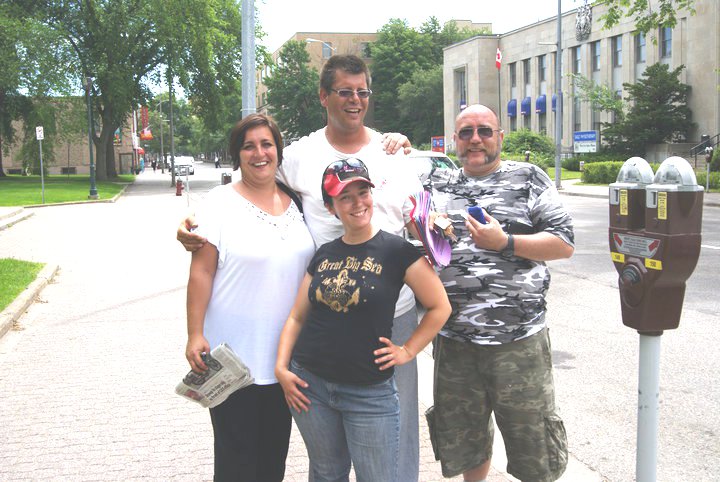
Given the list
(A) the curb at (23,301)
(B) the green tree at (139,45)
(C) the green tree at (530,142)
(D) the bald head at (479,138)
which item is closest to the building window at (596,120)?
(C) the green tree at (530,142)

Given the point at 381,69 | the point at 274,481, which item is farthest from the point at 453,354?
the point at 381,69

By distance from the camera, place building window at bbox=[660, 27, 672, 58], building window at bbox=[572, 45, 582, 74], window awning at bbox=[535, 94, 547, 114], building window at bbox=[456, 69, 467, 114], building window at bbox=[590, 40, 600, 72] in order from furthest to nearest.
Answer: building window at bbox=[456, 69, 467, 114] < window awning at bbox=[535, 94, 547, 114] < building window at bbox=[572, 45, 582, 74] < building window at bbox=[590, 40, 600, 72] < building window at bbox=[660, 27, 672, 58]

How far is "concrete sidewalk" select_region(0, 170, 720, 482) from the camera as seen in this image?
167 inches

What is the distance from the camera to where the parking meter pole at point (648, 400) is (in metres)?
2.80

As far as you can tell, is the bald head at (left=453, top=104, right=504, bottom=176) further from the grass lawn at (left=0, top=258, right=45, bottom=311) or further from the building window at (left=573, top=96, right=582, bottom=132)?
the building window at (left=573, top=96, right=582, bottom=132)

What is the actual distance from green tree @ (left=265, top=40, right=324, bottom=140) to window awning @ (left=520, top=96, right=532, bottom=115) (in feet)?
111

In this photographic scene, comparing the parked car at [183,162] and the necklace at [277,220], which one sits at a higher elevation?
the parked car at [183,162]

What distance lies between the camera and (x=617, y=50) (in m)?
50.4

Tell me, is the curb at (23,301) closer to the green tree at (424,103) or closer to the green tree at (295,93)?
the green tree at (424,103)

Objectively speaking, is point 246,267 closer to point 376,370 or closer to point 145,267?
point 376,370

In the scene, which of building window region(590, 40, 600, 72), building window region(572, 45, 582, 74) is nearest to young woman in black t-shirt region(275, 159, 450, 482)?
building window region(590, 40, 600, 72)

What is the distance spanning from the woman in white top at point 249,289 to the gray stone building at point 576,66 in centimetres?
3098

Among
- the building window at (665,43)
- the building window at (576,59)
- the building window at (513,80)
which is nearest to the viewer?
the building window at (665,43)

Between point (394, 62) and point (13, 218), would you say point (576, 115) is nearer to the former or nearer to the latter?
point (394, 62)
